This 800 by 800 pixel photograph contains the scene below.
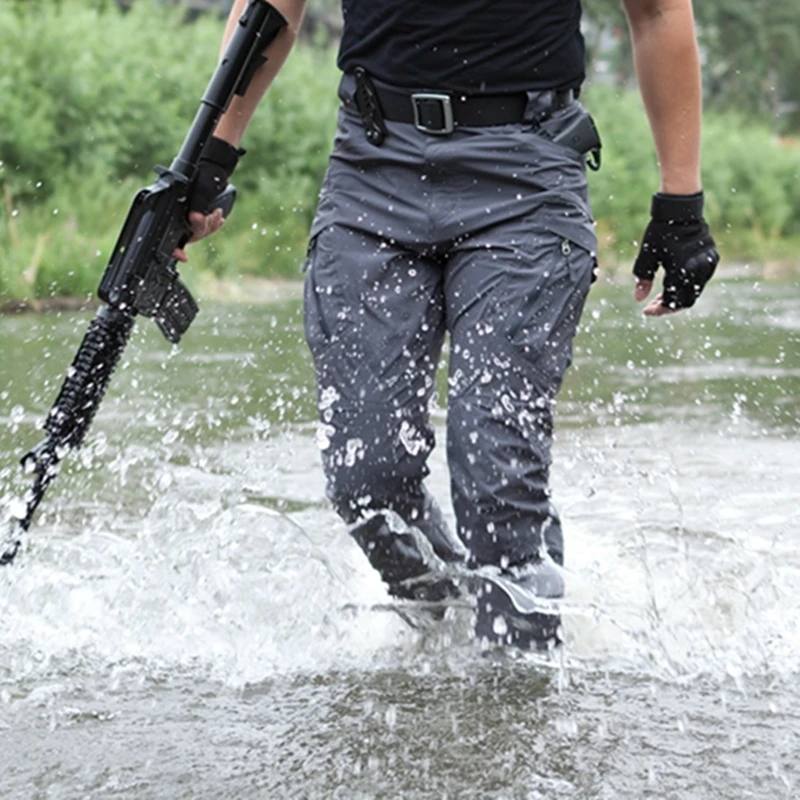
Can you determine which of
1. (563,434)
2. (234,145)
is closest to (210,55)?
(563,434)

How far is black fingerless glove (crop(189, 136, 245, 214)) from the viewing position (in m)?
3.78

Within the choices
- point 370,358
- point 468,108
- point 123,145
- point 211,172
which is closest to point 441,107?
point 468,108

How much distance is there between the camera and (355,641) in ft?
12.2

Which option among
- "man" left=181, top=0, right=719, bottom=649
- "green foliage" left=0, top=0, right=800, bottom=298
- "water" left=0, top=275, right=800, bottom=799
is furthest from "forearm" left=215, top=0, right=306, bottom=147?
"green foliage" left=0, top=0, right=800, bottom=298

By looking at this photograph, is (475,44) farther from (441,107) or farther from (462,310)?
(462,310)

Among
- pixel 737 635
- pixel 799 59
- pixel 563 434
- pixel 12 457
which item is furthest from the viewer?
pixel 799 59

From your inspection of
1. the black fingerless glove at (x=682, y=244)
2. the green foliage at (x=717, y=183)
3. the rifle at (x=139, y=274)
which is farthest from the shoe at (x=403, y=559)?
the green foliage at (x=717, y=183)

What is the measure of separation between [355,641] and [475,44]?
4.21 feet

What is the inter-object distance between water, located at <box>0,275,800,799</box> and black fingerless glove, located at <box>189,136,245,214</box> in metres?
0.81

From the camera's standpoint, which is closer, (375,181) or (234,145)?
(375,181)

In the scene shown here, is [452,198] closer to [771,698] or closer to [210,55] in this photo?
[771,698]

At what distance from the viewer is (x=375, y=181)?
3.52 metres

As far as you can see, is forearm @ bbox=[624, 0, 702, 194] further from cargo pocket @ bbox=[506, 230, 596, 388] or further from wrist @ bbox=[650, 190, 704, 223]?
cargo pocket @ bbox=[506, 230, 596, 388]

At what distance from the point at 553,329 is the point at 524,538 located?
0.43 metres
